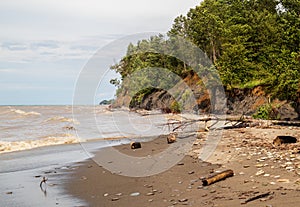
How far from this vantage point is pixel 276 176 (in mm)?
7328

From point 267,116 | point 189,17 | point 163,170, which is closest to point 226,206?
point 163,170

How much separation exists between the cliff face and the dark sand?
11734 mm

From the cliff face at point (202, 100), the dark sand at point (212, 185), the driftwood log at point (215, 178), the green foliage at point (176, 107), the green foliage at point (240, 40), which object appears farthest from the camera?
the green foliage at point (176, 107)

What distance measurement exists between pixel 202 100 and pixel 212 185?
34.1 metres

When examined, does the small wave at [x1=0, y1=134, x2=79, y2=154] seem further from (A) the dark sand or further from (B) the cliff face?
(B) the cliff face

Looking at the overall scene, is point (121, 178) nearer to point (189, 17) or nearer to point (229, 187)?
point (229, 187)

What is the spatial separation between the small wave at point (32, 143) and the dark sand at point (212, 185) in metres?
7.83

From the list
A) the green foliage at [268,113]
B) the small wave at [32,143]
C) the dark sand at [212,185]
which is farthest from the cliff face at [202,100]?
the small wave at [32,143]

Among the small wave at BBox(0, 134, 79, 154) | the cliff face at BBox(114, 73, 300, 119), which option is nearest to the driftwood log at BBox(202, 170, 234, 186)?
the small wave at BBox(0, 134, 79, 154)

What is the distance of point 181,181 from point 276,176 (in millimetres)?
2271

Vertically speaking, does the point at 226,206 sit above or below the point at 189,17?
below

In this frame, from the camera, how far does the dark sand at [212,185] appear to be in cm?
638

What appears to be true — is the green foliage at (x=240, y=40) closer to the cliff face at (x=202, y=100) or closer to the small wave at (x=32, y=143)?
the cliff face at (x=202, y=100)

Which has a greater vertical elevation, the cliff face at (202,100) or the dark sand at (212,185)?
the cliff face at (202,100)
